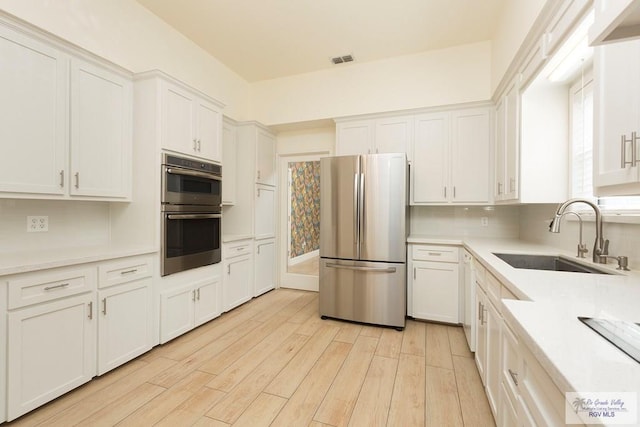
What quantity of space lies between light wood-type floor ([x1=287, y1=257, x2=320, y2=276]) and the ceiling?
2.94m

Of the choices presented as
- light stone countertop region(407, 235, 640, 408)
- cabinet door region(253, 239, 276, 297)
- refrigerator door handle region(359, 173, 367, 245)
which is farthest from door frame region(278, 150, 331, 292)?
light stone countertop region(407, 235, 640, 408)

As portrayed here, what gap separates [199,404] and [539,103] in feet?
10.8

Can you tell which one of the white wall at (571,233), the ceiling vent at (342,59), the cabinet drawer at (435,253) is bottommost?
the cabinet drawer at (435,253)

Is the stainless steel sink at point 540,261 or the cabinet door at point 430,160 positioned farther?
the cabinet door at point 430,160

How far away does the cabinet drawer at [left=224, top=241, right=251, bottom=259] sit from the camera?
332 cm

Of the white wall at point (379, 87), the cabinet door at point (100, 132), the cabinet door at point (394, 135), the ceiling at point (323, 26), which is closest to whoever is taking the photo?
the cabinet door at point (100, 132)

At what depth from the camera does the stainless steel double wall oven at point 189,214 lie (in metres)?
2.53

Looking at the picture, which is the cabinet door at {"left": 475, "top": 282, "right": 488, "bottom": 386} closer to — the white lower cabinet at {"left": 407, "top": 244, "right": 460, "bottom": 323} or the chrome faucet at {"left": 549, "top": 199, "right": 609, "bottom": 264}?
the chrome faucet at {"left": 549, "top": 199, "right": 609, "bottom": 264}

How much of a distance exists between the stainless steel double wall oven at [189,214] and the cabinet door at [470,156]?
8.76 ft

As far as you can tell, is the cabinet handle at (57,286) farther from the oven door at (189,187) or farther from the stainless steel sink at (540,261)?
the stainless steel sink at (540,261)

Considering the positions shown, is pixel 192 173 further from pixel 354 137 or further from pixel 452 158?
pixel 452 158

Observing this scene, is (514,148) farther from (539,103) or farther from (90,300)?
(90,300)

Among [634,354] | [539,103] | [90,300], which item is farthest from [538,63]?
[90,300]

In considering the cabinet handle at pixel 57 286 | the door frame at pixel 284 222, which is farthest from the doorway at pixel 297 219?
the cabinet handle at pixel 57 286
